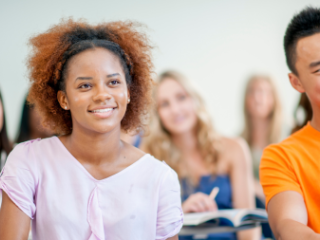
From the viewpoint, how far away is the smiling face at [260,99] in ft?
11.4

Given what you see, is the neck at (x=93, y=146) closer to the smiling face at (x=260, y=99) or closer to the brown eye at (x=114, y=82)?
the brown eye at (x=114, y=82)

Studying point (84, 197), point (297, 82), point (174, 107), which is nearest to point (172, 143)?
point (174, 107)

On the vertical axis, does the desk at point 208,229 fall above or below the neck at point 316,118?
below

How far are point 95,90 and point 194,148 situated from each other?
1.51 m

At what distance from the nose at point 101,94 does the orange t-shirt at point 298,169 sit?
670mm

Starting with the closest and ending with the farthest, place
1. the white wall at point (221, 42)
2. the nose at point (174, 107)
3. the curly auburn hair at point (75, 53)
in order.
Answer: the curly auburn hair at point (75, 53) → the nose at point (174, 107) → the white wall at point (221, 42)

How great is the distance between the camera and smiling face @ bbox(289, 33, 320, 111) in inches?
53.3

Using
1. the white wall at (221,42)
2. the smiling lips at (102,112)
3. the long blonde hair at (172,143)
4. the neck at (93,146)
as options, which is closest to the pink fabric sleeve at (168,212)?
the neck at (93,146)

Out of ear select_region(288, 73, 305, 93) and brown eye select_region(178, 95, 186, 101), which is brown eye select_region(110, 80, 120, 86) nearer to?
ear select_region(288, 73, 305, 93)

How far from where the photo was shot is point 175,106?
2615 mm

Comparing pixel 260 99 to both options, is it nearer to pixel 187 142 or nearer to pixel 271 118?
pixel 271 118

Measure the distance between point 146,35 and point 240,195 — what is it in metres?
1.38

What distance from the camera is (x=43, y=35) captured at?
55.7 inches

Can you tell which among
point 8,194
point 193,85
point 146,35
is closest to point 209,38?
point 193,85
